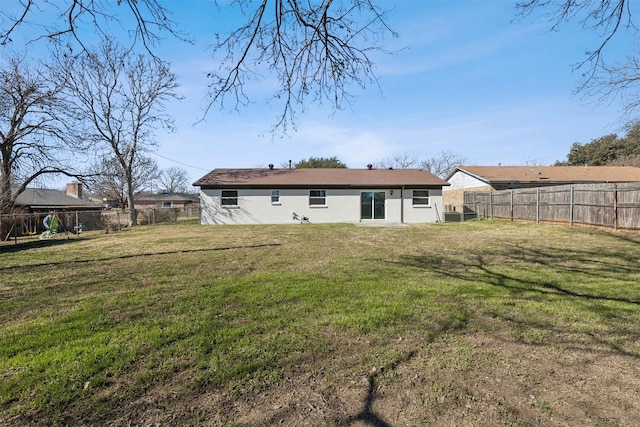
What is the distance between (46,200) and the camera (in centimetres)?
2998

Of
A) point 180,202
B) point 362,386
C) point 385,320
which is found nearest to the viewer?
point 362,386

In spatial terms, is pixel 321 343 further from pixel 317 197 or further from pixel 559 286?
pixel 317 197

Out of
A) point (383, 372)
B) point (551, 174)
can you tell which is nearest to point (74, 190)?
point (383, 372)

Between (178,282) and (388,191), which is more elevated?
(388,191)

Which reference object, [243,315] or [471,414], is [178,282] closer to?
[243,315]

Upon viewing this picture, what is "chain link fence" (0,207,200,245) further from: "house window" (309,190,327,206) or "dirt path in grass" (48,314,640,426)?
"dirt path in grass" (48,314,640,426)

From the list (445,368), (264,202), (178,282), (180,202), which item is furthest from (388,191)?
(180,202)

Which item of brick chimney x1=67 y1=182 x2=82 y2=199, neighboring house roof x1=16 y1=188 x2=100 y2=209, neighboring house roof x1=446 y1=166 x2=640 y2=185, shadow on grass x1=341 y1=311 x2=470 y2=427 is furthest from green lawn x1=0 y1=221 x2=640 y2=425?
brick chimney x1=67 y1=182 x2=82 y2=199

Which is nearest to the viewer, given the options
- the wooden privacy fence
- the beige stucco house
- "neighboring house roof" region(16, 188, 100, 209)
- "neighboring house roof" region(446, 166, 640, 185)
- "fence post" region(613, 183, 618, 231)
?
the wooden privacy fence

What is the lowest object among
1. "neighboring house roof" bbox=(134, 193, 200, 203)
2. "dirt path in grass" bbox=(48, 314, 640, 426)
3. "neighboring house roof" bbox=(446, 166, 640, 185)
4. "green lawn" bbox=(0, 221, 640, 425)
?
"dirt path in grass" bbox=(48, 314, 640, 426)

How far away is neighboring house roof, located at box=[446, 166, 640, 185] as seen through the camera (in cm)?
2703

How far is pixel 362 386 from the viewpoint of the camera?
2578mm

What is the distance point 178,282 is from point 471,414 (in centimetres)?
525

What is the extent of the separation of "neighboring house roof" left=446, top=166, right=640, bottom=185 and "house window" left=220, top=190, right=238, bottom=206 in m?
20.8
